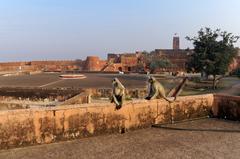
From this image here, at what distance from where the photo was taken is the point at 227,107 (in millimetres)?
9156

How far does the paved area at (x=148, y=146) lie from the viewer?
19.8 ft

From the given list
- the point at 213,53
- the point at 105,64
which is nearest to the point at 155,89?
the point at 213,53

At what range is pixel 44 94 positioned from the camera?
20.3 meters

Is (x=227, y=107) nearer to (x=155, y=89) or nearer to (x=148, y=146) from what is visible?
(x=155, y=89)

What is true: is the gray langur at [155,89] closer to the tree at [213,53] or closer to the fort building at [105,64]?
the tree at [213,53]

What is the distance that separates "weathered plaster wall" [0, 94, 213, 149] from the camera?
648 cm

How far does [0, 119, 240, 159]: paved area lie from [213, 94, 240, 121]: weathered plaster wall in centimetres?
110

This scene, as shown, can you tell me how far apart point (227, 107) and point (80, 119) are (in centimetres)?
426

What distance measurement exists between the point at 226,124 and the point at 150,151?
3.07m

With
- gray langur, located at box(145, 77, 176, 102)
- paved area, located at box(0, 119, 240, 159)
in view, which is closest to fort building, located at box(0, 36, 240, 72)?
gray langur, located at box(145, 77, 176, 102)

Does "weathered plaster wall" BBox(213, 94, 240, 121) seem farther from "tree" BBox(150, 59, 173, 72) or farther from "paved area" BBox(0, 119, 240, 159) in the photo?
"tree" BBox(150, 59, 173, 72)

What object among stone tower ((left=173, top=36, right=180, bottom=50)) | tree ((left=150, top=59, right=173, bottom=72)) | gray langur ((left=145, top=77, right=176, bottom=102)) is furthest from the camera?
stone tower ((left=173, top=36, right=180, bottom=50))

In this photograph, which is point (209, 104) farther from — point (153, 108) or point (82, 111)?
point (82, 111)

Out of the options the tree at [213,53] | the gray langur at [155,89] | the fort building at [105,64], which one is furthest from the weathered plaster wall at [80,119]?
the fort building at [105,64]
